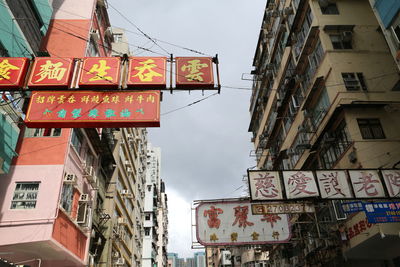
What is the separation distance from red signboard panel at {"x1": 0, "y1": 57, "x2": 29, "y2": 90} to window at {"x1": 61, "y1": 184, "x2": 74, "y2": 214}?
20.4 feet

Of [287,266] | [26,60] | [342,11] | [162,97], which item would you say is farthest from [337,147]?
[26,60]

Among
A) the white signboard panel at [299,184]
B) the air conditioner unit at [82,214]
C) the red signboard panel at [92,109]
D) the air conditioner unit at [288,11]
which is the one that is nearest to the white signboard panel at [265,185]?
the white signboard panel at [299,184]

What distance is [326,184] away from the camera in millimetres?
10539

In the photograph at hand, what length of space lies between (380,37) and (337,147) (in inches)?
259

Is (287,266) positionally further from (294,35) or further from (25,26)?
(25,26)

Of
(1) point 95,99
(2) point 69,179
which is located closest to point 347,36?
(1) point 95,99

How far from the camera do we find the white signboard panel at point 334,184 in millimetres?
10330

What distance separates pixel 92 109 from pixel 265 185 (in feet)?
18.9

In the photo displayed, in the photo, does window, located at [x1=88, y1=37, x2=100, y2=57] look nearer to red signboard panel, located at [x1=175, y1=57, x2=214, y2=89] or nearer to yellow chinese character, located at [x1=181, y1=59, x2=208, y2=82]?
red signboard panel, located at [x1=175, y1=57, x2=214, y2=89]

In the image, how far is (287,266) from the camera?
2355cm

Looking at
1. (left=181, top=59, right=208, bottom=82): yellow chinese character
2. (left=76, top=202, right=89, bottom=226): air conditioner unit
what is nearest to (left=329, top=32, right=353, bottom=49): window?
(left=181, top=59, right=208, bottom=82): yellow chinese character

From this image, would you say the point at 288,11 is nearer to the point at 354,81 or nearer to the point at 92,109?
the point at 354,81

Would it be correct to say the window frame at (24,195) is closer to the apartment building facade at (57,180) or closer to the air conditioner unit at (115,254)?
the apartment building facade at (57,180)

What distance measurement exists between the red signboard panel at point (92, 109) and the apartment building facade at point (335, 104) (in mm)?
8622
